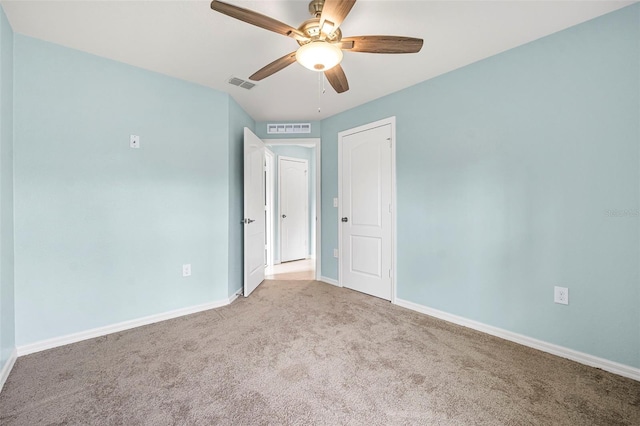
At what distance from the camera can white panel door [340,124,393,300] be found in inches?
125

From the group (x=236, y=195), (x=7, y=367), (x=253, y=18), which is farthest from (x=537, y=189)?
(x=7, y=367)

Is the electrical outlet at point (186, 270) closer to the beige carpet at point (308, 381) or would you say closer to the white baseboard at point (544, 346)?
the beige carpet at point (308, 381)

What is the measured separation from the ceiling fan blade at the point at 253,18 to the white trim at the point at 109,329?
8.29ft

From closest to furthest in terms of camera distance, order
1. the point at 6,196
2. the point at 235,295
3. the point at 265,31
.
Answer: the point at 6,196 → the point at 265,31 → the point at 235,295

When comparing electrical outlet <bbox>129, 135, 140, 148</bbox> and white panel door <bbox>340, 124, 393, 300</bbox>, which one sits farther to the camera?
white panel door <bbox>340, 124, 393, 300</bbox>

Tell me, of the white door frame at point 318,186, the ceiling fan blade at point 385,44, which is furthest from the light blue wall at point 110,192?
the ceiling fan blade at point 385,44

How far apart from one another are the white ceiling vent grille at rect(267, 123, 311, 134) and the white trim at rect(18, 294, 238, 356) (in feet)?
7.87

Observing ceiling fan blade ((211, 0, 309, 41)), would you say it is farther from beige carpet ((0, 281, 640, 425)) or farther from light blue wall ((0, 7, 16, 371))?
beige carpet ((0, 281, 640, 425))

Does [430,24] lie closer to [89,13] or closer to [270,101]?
[270,101]

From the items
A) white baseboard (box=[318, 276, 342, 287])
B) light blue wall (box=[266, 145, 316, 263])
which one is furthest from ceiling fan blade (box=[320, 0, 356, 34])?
light blue wall (box=[266, 145, 316, 263])

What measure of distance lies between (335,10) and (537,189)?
6.22 ft

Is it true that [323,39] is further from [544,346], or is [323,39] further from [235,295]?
[235,295]

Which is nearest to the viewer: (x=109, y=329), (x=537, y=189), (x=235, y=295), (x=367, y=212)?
(x=537, y=189)

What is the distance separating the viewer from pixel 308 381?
5.62ft
